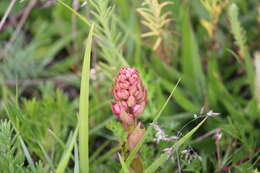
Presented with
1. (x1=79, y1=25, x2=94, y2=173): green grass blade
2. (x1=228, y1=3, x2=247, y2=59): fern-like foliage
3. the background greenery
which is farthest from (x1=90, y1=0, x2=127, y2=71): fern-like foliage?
(x1=228, y1=3, x2=247, y2=59): fern-like foliage

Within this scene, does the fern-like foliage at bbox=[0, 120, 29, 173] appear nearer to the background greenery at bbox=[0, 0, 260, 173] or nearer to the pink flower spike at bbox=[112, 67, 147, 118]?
the background greenery at bbox=[0, 0, 260, 173]

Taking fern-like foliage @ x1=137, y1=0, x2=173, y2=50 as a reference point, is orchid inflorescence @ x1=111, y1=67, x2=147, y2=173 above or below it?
below

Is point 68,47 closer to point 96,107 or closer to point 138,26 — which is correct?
point 138,26

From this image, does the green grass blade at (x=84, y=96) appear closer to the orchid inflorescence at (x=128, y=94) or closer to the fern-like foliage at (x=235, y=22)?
the orchid inflorescence at (x=128, y=94)

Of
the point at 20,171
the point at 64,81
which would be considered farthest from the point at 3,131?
the point at 64,81

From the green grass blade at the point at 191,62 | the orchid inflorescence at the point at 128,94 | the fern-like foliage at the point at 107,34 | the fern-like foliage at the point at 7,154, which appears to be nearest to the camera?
the orchid inflorescence at the point at 128,94

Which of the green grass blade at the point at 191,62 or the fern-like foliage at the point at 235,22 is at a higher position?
the fern-like foliage at the point at 235,22

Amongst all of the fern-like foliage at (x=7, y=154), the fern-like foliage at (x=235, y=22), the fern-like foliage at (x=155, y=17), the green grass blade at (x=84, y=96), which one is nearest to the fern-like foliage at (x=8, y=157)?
the fern-like foliage at (x=7, y=154)

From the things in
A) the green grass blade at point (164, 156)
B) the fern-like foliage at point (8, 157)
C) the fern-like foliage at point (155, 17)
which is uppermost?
the fern-like foliage at point (155, 17)

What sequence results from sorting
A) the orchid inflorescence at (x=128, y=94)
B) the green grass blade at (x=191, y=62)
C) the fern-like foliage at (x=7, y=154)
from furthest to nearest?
the green grass blade at (x=191, y=62) → the fern-like foliage at (x=7, y=154) → the orchid inflorescence at (x=128, y=94)
